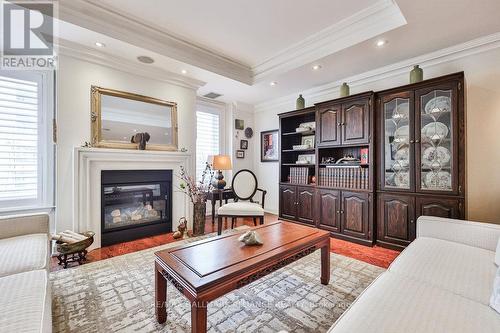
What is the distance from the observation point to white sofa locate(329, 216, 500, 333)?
943 mm

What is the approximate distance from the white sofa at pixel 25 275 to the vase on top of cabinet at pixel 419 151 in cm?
334

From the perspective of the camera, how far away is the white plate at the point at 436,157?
2.57m

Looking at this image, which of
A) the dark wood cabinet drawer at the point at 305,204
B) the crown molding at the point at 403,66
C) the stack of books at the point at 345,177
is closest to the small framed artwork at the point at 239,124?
the crown molding at the point at 403,66

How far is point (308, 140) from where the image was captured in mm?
4180

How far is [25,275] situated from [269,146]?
4.21m

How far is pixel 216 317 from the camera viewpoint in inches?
62.6

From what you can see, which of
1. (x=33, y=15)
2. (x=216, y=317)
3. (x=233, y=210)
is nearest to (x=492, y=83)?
(x=233, y=210)

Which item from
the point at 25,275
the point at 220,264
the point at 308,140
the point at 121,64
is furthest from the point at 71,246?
the point at 308,140

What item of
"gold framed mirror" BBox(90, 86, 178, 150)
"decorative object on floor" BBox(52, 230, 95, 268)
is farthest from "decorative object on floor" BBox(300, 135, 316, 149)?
"decorative object on floor" BBox(52, 230, 95, 268)

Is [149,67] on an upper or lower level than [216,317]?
upper

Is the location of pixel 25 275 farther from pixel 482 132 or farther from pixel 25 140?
pixel 482 132

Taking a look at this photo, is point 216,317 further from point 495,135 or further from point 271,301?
point 495,135

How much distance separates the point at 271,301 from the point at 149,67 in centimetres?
335

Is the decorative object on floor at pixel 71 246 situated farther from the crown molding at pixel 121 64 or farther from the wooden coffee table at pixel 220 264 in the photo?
the crown molding at pixel 121 64
